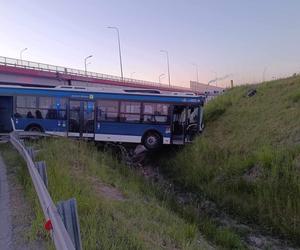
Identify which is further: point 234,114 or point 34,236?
point 234,114

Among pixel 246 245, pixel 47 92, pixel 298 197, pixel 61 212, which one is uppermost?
pixel 47 92

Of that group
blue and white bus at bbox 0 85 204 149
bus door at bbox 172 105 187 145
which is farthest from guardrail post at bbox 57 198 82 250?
bus door at bbox 172 105 187 145

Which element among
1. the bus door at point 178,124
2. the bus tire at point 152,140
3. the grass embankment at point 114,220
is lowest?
the grass embankment at point 114,220

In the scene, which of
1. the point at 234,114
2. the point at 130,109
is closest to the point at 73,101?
the point at 130,109

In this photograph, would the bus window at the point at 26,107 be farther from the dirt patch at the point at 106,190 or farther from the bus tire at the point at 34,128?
the dirt patch at the point at 106,190

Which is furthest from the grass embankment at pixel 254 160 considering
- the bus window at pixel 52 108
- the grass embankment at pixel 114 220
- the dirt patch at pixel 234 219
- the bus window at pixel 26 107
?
the bus window at pixel 26 107

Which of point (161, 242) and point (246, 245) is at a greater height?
point (161, 242)

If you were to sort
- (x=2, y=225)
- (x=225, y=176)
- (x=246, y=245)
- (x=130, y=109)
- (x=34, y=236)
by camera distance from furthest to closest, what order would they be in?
(x=130, y=109) → (x=225, y=176) → (x=246, y=245) → (x=2, y=225) → (x=34, y=236)

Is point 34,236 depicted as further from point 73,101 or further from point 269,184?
point 73,101

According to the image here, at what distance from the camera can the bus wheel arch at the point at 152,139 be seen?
22.3 m

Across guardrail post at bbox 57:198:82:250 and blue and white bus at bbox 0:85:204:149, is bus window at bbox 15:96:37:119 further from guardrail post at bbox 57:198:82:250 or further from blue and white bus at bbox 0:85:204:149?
guardrail post at bbox 57:198:82:250

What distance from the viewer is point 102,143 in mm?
22641

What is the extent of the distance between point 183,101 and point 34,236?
1755cm

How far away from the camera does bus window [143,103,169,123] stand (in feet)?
73.7
